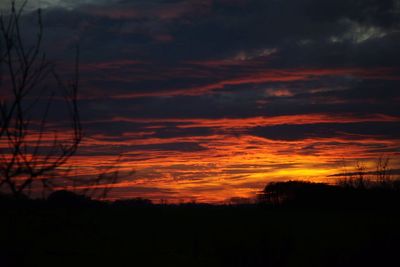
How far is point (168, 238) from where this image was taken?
40.0ft

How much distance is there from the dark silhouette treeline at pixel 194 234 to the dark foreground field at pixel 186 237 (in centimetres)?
2

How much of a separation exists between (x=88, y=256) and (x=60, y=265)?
0.74 metres

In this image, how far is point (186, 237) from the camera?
12.6 metres

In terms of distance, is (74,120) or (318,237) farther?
(318,237)

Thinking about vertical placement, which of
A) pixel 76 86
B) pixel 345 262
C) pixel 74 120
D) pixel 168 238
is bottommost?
pixel 345 262

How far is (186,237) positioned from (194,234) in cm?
39

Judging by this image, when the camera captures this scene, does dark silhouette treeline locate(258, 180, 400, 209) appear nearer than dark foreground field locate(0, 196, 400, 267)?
No

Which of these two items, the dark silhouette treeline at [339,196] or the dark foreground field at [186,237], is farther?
the dark silhouette treeline at [339,196]

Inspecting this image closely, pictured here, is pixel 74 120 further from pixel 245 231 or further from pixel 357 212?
pixel 357 212

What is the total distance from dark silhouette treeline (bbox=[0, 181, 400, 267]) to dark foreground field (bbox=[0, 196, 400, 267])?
2 cm

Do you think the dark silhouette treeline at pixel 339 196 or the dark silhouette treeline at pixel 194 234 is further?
the dark silhouette treeline at pixel 339 196

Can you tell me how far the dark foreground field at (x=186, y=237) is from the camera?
25.3 feet

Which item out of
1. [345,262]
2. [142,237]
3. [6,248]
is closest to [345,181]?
[345,262]

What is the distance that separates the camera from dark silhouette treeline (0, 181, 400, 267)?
7543 mm
